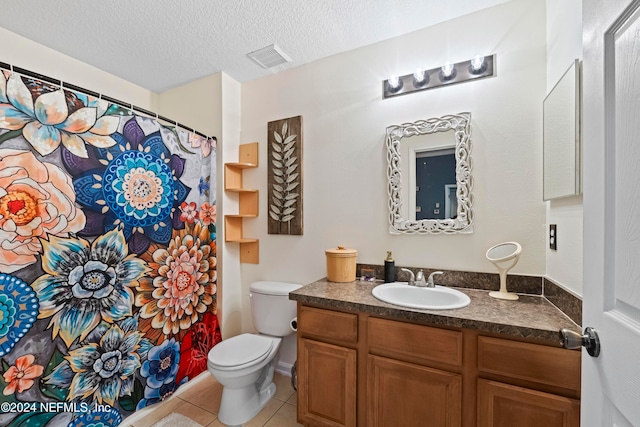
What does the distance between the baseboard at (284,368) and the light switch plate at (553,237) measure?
1.95 metres

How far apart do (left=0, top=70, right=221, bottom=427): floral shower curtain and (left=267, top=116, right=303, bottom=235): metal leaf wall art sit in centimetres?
59

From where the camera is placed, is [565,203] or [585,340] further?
[565,203]

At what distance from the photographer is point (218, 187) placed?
226 centimetres

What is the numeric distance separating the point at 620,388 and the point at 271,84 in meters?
2.50

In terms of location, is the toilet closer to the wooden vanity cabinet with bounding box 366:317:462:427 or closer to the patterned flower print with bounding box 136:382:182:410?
the patterned flower print with bounding box 136:382:182:410

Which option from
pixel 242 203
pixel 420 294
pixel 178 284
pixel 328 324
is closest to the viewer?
pixel 328 324

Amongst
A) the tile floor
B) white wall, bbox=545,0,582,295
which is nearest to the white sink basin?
white wall, bbox=545,0,582,295

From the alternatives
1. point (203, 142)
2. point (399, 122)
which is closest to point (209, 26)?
point (203, 142)

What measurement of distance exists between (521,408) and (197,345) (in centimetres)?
203

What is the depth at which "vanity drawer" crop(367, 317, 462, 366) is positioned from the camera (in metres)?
1.15

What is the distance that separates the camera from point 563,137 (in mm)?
1191

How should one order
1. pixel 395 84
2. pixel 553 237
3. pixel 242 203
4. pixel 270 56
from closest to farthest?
1. pixel 553 237
2. pixel 395 84
3. pixel 270 56
4. pixel 242 203

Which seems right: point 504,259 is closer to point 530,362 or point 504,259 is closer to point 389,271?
point 530,362

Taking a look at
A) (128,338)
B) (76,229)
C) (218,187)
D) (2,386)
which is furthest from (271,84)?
(2,386)
